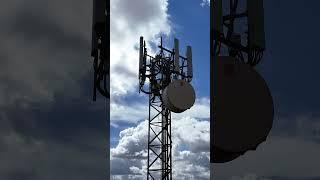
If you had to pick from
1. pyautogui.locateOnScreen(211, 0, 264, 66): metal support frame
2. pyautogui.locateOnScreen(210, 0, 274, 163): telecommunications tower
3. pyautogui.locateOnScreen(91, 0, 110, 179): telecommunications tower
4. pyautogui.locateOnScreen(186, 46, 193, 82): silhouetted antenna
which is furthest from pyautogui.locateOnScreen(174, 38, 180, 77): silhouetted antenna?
pyautogui.locateOnScreen(91, 0, 110, 179): telecommunications tower

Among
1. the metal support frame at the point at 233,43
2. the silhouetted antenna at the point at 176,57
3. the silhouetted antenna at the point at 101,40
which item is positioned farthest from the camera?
the silhouetted antenna at the point at 176,57

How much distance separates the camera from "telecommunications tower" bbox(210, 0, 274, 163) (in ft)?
17.3

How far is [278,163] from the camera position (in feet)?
22.9

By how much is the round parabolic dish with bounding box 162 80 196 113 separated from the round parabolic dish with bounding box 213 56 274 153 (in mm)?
3630

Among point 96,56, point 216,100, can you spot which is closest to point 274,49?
point 216,100

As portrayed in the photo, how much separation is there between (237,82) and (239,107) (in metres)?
0.32

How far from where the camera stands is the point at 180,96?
953 centimetres

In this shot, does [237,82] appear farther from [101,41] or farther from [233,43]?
[101,41]

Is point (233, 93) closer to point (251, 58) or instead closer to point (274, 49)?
point (251, 58)

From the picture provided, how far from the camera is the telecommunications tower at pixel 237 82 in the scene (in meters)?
5.28

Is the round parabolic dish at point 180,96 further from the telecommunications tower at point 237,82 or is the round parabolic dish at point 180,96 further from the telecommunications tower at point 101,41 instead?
the telecommunications tower at point 101,41

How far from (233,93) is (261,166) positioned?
1.73m

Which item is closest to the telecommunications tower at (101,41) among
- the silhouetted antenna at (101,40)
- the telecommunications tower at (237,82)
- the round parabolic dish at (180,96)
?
the silhouetted antenna at (101,40)

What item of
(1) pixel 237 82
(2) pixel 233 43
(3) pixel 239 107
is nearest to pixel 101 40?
(2) pixel 233 43
